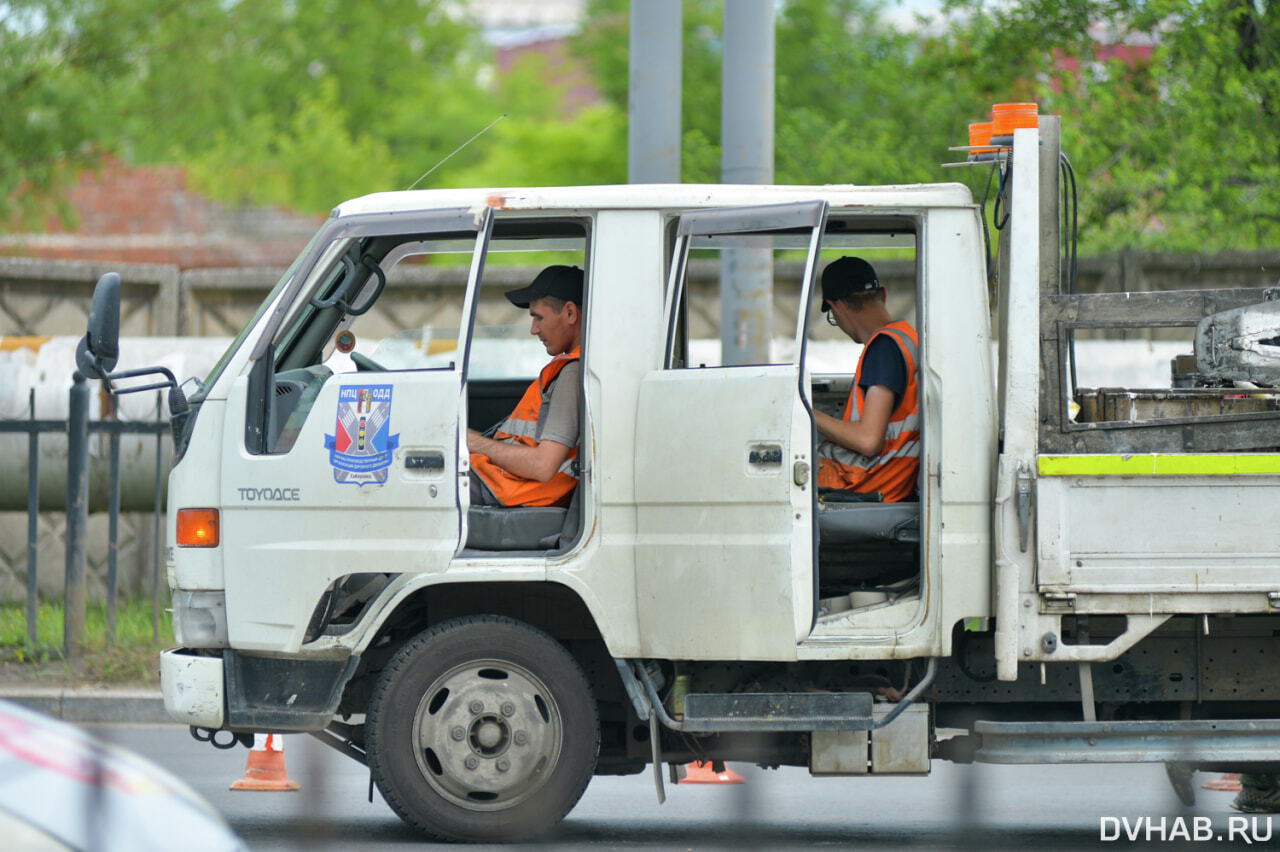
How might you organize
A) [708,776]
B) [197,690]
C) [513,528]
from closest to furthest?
[197,690], [513,528], [708,776]

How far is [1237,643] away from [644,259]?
92.8 inches

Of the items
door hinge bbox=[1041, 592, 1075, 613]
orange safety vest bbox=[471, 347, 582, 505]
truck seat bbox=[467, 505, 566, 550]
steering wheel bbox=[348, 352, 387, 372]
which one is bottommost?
door hinge bbox=[1041, 592, 1075, 613]

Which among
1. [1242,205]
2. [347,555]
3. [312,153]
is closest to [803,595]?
[347,555]

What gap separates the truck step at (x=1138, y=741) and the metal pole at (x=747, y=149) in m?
3.95

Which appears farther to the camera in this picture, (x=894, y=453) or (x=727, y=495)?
(x=894, y=453)

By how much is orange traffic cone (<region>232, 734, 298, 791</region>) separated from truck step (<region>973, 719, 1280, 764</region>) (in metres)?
3.03

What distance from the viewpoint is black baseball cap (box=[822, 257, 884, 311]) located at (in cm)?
602

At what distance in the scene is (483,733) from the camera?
5.55 m

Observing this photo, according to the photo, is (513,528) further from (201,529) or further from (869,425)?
(869,425)

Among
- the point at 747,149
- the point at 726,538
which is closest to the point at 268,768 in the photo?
the point at 726,538

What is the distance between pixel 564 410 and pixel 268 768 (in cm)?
226

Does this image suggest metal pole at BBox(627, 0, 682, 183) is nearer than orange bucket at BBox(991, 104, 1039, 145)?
No

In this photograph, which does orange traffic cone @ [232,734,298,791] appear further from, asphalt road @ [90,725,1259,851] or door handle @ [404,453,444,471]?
door handle @ [404,453,444,471]

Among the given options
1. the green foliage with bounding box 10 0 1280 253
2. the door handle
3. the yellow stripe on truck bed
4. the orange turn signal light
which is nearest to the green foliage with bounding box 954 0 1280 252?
the green foliage with bounding box 10 0 1280 253
